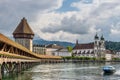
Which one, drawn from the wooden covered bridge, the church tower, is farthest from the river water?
the church tower

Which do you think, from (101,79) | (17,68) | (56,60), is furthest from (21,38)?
(101,79)

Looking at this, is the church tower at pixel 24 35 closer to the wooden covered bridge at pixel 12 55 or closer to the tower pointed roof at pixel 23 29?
the tower pointed roof at pixel 23 29

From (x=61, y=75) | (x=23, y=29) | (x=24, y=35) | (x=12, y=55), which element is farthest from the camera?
(x=23, y=29)

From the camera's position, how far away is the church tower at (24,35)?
571ft

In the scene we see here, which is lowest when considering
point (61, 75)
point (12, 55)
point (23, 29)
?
point (61, 75)

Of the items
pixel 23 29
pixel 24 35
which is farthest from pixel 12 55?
pixel 23 29

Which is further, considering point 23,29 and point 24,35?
point 23,29

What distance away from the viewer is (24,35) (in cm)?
17662

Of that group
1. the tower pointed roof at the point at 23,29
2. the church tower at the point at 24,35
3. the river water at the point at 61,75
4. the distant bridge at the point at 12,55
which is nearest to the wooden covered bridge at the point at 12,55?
the distant bridge at the point at 12,55

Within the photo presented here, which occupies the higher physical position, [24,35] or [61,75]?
[24,35]

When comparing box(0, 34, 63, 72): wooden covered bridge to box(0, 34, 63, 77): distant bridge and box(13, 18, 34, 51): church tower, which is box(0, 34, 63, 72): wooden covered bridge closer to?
box(0, 34, 63, 77): distant bridge

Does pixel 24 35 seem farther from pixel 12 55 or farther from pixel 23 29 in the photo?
pixel 12 55

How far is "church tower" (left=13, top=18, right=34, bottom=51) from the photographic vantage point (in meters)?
174

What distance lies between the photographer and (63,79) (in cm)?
5006
